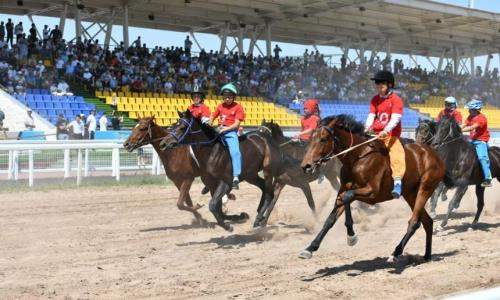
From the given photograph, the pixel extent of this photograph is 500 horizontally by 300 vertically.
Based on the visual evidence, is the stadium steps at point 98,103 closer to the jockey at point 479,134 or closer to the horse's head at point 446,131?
the horse's head at point 446,131

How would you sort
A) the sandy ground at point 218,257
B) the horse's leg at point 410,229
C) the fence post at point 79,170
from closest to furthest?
1. the sandy ground at point 218,257
2. the horse's leg at point 410,229
3. the fence post at point 79,170

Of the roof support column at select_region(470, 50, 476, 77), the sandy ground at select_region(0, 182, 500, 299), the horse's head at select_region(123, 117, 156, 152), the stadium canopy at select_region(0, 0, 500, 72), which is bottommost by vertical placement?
the sandy ground at select_region(0, 182, 500, 299)

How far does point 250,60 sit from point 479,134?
78.1 feet

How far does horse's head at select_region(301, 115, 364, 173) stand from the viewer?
705cm

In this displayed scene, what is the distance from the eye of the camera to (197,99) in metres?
11.2

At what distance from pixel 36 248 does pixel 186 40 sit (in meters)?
26.1

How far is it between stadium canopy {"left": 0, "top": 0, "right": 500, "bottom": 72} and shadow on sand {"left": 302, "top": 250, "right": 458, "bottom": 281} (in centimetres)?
2347

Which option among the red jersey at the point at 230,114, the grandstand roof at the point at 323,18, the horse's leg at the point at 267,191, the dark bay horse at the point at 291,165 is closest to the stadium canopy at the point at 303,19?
the grandstand roof at the point at 323,18

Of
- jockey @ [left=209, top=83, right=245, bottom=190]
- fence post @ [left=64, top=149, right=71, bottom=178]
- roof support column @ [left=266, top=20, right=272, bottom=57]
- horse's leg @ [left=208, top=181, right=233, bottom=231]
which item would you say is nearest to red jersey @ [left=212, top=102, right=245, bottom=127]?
jockey @ [left=209, top=83, right=245, bottom=190]

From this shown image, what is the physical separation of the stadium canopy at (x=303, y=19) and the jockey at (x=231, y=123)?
20.2 m

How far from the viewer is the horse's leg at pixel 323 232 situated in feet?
22.9

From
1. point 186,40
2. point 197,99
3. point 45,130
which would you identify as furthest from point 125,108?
point 197,99

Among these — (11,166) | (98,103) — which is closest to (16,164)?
(11,166)

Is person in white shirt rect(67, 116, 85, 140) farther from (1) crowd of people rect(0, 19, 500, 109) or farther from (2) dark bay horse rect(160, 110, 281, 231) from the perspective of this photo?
(2) dark bay horse rect(160, 110, 281, 231)
